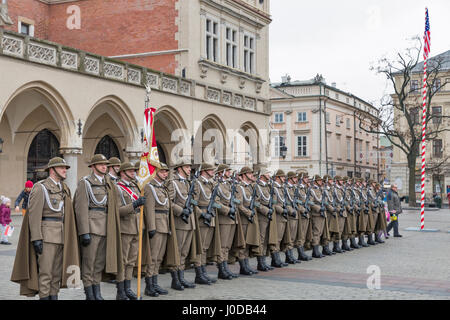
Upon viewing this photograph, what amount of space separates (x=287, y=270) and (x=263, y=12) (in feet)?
80.9

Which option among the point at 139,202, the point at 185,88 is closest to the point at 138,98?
the point at 185,88

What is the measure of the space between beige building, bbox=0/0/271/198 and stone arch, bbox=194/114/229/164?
0.05 m

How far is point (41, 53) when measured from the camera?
63.8ft

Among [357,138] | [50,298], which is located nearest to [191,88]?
[50,298]

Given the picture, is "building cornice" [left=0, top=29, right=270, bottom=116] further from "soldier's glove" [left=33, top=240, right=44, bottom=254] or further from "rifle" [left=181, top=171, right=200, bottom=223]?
"soldier's glove" [left=33, top=240, right=44, bottom=254]

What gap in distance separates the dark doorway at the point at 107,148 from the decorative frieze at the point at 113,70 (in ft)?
17.1

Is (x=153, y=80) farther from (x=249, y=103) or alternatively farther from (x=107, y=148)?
(x=249, y=103)

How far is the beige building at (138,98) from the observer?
20.1 meters

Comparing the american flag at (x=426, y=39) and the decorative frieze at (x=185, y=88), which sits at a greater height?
the american flag at (x=426, y=39)

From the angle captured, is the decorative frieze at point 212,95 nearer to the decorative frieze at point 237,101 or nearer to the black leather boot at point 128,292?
the decorative frieze at point 237,101

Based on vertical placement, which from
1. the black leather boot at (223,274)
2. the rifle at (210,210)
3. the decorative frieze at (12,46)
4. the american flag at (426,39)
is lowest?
the black leather boot at (223,274)

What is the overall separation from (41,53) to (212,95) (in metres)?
11.0

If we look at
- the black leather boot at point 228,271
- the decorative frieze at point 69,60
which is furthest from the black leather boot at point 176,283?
the decorative frieze at point 69,60

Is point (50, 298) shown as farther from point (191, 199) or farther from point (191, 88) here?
point (191, 88)
